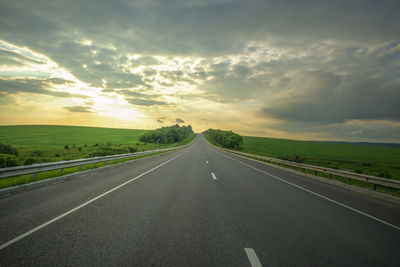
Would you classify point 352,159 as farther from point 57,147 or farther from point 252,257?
point 57,147

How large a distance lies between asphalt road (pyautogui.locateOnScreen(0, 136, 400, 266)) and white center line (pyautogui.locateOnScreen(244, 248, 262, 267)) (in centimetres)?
2

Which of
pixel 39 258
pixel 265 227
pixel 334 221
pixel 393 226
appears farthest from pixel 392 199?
pixel 39 258

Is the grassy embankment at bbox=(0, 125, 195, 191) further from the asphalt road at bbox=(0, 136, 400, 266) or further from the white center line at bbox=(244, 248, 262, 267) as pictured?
the white center line at bbox=(244, 248, 262, 267)

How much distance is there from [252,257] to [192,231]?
1390 millimetres

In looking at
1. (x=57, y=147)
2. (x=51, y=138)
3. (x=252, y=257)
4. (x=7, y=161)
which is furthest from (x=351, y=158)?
(x=51, y=138)

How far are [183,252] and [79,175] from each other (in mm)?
10776

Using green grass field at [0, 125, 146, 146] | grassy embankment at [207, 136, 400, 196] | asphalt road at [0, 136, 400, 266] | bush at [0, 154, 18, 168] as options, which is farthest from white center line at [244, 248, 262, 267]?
green grass field at [0, 125, 146, 146]

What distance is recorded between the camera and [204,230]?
4.10m

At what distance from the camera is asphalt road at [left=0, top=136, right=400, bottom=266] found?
121 inches

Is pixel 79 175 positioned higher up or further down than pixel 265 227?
further down

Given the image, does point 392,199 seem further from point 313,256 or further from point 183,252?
point 183,252

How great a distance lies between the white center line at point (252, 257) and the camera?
289 cm

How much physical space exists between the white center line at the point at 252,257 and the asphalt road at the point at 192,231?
0.02 metres

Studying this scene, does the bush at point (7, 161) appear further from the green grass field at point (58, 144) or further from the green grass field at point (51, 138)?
the green grass field at point (51, 138)
